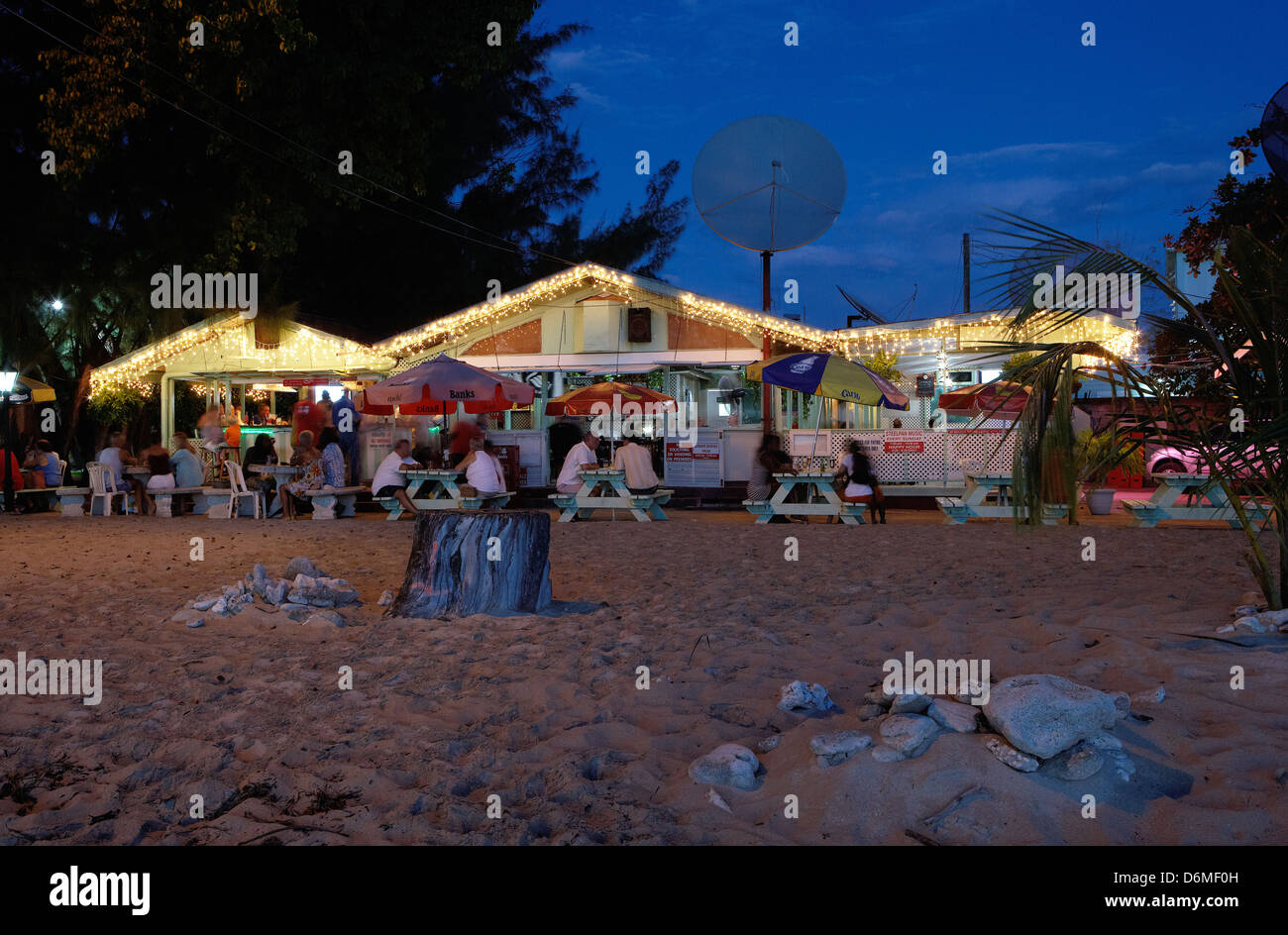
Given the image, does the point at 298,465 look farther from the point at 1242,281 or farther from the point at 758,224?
the point at 1242,281

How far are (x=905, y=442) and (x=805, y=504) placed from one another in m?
3.81

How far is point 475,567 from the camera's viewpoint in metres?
6.22

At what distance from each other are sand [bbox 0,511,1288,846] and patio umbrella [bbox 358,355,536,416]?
6.10m

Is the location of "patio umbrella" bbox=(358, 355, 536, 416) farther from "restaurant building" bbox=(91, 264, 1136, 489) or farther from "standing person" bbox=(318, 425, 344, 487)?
"restaurant building" bbox=(91, 264, 1136, 489)

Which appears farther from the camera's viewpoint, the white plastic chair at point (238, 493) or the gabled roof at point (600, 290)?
the gabled roof at point (600, 290)

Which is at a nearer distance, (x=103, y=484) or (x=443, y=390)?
(x=443, y=390)

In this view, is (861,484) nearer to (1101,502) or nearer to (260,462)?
(1101,502)

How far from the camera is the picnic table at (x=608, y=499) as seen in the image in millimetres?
13227

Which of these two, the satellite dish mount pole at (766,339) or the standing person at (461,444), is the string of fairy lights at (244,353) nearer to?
the standing person at (461,444)

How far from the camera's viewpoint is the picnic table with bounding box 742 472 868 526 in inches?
504

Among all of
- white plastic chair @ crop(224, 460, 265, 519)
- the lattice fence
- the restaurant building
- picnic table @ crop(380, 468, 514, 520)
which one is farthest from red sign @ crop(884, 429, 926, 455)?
white plastic chair @ crop(224, 460, 265, 519)

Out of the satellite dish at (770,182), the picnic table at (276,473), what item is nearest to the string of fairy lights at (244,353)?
the picnic table at (276,473)

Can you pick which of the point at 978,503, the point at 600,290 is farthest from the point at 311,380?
the point at 978,503

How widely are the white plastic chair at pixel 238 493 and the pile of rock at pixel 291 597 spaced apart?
868cm
